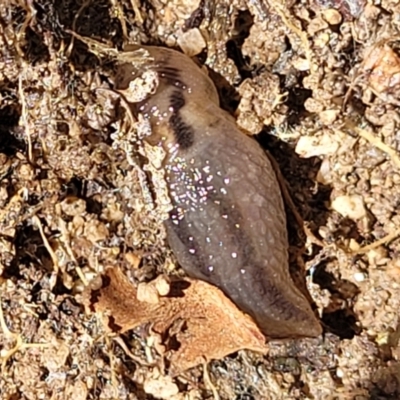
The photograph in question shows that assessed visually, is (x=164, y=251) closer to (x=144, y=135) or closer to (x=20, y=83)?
(x=144, y=135)

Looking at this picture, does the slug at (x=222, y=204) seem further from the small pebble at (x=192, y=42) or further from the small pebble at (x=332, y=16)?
the small pebble at (x=332, y=16)

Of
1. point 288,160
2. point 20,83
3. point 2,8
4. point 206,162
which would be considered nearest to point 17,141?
point 20,83

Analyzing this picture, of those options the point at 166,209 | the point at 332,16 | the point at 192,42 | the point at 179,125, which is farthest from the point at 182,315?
the point at 332,16

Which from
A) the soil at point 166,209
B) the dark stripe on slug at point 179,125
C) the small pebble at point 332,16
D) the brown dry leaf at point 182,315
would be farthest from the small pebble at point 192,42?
the brown dry leaf at point 182,315

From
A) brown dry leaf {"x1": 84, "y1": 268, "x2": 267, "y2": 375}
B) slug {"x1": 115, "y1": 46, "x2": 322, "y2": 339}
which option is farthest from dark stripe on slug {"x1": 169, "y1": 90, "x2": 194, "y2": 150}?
brown dry leaf {"x1": 84, "y1": 268, "x2": 267, "y2": 375}

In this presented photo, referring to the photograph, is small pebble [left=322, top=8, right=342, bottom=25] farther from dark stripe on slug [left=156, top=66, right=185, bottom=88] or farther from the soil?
dark stripe on slug [left=156, top=66, right=185, bottom=88]
